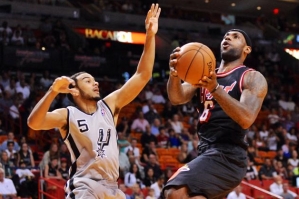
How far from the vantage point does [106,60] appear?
21.8 meters

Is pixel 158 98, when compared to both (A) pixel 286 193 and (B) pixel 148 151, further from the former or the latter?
(A) pixel 286 193

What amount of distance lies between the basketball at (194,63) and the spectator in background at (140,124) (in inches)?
482

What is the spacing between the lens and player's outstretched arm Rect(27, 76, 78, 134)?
5391 millimetres

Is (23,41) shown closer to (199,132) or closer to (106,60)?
(106,60)

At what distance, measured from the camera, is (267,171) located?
16.9 m

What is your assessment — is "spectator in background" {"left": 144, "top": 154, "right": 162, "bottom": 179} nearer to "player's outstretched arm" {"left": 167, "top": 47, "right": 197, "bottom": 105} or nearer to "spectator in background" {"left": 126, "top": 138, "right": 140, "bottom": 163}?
"spectator in background" {"left": 126, "top": 138, "right": 140, "bottom": 163}

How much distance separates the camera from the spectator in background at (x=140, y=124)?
17344mm

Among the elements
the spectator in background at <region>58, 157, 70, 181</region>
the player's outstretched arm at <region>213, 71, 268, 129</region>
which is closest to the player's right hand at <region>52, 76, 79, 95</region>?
the player's outstretched arm at <region>213, 71, 268, 129</region>

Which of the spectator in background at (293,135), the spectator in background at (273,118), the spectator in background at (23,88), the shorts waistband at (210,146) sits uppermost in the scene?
the shorts waistband at (210,146)

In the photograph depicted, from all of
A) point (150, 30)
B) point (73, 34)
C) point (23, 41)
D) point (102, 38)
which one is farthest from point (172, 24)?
point (150, 30)

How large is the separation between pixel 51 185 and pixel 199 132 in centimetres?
768

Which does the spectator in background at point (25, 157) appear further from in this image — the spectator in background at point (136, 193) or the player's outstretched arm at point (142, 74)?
the player's outstretched arm at point (142, 74)

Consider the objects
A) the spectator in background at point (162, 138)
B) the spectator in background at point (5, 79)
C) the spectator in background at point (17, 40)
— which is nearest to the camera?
the spectator in background at point (162, 138)

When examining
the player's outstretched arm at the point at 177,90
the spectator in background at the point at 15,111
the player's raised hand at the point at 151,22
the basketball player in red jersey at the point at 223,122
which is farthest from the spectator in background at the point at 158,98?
the basketball player in red jersey at the point at 223,122
